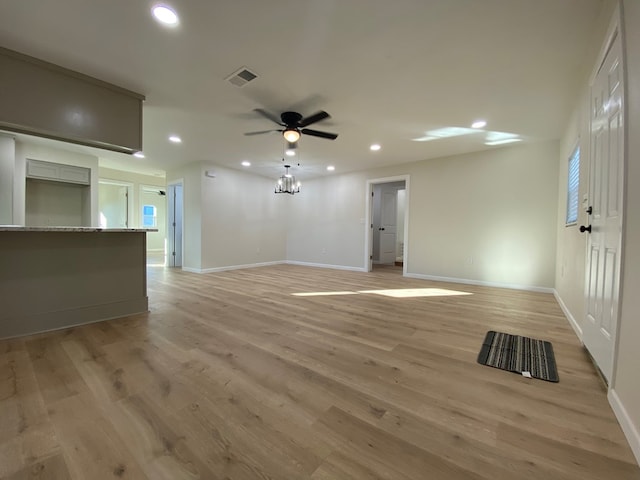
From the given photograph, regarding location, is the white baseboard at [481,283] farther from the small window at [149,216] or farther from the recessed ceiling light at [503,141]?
the small window at [149,216]

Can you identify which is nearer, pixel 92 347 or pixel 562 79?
pixel 92 347

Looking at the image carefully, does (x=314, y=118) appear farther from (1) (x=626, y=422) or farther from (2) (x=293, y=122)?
(1) (x=626, y=422)

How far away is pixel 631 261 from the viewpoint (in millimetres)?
1259

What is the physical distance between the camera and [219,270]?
603 cm

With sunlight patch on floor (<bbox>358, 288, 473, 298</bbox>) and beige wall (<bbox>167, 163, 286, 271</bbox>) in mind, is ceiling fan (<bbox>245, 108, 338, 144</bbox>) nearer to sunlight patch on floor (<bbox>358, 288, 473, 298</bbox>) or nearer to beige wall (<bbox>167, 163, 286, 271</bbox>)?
sunlight patch on floor (<bbox>358, 288, 473, 298</bbox>)

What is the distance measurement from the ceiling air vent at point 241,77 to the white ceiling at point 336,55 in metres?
0.05

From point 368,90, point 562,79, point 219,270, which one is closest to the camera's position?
point 562,79

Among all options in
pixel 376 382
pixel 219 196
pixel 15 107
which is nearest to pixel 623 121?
pixel 376 382

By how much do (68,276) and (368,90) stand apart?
12.0 ft

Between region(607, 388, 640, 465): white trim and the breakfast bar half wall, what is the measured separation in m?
3.96

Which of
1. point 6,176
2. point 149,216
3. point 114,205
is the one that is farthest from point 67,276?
point 149,216

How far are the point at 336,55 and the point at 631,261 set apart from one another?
241 centimetres

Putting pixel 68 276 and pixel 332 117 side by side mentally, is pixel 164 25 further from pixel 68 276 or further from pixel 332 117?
pixel 68 276

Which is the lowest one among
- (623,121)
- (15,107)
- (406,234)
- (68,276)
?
(68,276)
